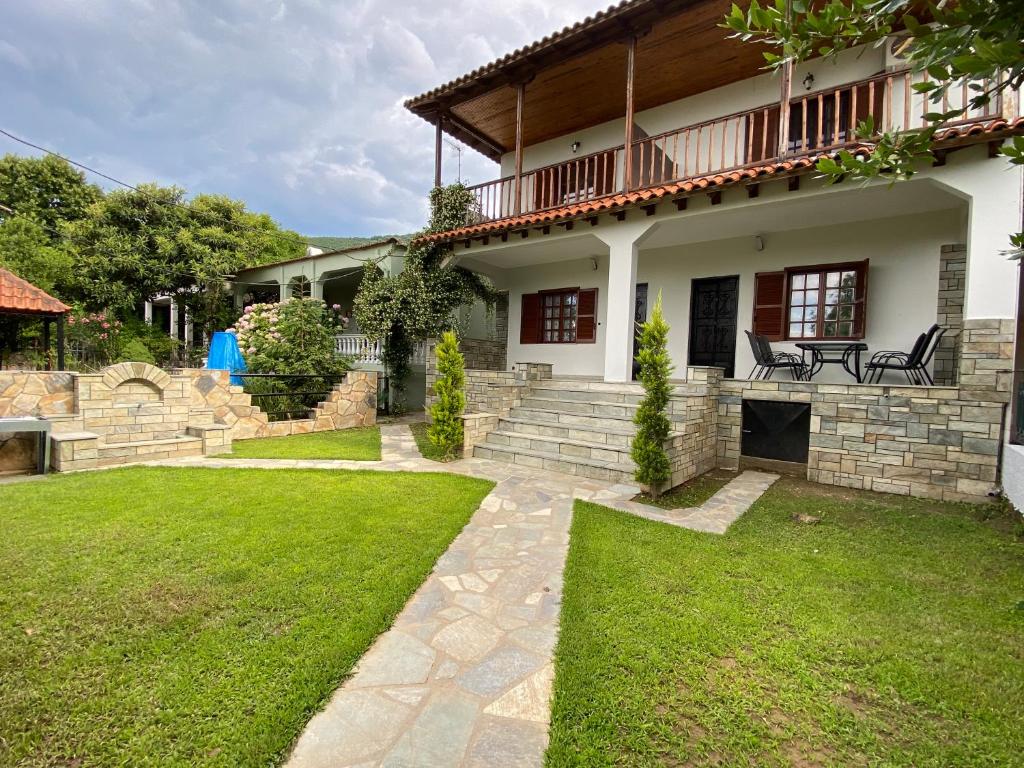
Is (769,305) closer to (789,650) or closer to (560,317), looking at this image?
(560,317)

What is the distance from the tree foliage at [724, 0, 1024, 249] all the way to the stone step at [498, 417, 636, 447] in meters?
4.38

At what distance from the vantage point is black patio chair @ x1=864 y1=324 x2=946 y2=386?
5.48 meters

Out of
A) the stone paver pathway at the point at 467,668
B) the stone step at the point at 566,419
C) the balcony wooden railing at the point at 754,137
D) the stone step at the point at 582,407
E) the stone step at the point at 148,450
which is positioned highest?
the balcony wooden railing at the point at 754,137

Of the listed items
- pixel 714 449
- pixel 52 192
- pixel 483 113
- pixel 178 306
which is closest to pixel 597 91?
pixel 483 113

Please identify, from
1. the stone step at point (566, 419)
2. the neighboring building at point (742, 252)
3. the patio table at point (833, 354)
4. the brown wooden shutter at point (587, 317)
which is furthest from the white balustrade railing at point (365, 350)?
the patio table at point (833, 354)

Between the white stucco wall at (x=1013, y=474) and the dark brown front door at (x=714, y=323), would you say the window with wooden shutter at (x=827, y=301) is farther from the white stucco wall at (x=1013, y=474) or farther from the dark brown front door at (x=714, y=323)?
the white stucco wall at (x=1013, y=474)

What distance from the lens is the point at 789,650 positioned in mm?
2188

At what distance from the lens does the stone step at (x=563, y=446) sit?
5.46m

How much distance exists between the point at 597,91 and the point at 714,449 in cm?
696

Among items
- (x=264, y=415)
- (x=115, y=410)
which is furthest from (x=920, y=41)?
(x=264, y=415)

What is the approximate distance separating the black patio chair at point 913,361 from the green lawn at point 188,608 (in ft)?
18.8

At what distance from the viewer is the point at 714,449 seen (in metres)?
6.19

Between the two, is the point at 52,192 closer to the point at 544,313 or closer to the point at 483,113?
the point at 483,113

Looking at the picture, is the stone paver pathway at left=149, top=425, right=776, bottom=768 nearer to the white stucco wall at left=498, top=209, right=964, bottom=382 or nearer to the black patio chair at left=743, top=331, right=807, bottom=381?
the black patio chair at left=743, top=331, right=807, bottom=381
